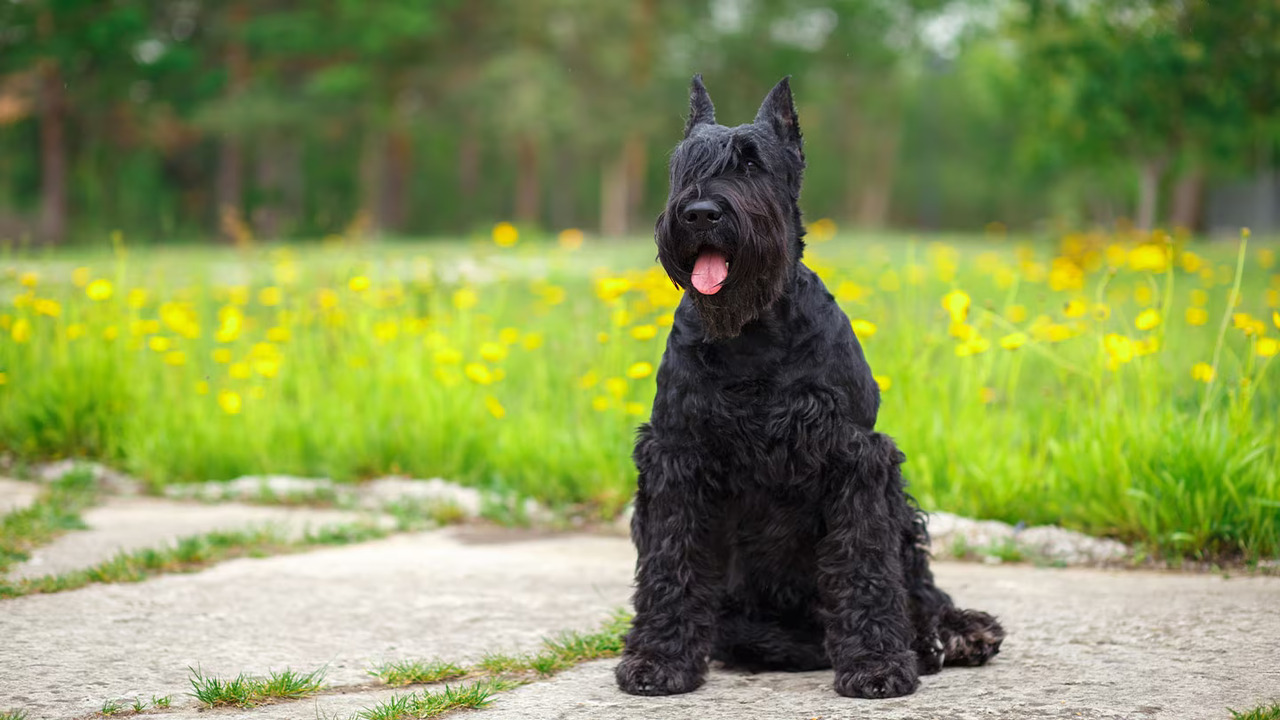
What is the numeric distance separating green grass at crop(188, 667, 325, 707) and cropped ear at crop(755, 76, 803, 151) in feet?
6.87

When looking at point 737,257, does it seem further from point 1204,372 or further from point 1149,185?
point 1149,185

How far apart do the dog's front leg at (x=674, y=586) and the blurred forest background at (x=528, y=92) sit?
14872 millimetres

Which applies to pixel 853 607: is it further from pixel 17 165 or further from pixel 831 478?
pixel 17 165

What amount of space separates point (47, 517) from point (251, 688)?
301 cm

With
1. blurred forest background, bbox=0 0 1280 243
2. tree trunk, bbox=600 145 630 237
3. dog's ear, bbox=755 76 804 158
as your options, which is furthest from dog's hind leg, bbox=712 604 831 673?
tree trunk, bbox=600 145 630 237

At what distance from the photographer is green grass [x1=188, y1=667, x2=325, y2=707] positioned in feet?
10.9

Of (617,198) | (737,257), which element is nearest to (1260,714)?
(737,257)

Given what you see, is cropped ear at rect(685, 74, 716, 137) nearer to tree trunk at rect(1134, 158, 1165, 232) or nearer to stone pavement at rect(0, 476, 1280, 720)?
stone pavement at rect(0, 476, 1280, 720)

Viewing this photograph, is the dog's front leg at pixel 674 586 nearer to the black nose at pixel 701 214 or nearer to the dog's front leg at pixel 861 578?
the dog's front leg at pixel 861 578

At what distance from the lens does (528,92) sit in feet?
98.3

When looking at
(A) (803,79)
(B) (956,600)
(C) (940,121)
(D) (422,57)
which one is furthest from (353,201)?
(B) (956,600)

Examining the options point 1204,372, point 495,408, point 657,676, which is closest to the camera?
point 657,676

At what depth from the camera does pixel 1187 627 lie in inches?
154

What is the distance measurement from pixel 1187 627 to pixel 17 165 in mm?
35034
